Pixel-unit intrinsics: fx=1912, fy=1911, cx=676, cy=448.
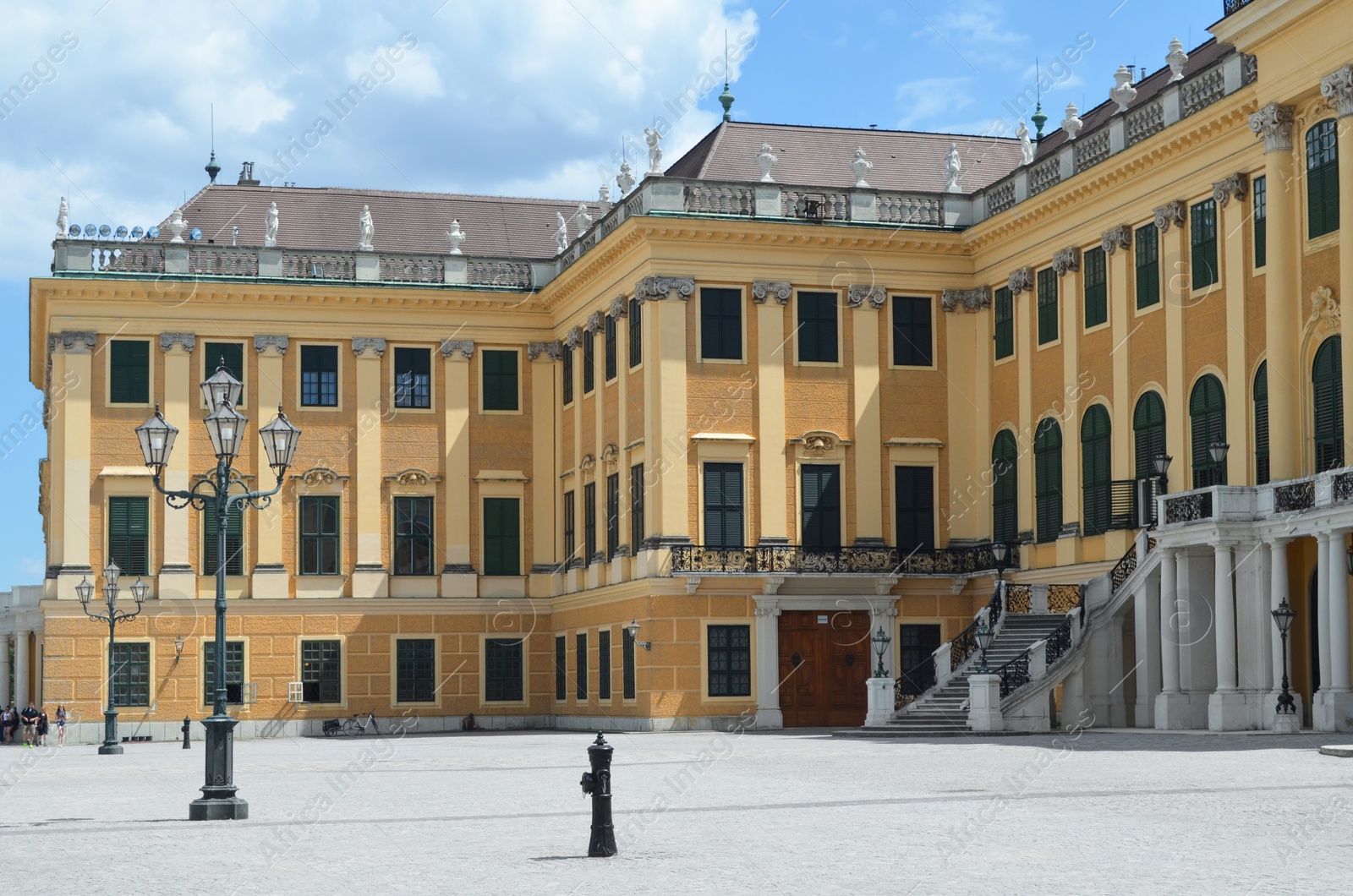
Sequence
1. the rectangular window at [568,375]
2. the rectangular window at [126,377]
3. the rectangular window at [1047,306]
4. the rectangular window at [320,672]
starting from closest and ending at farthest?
the rectangular window at [1047,306] < the rectangular window at [126,377] < the rectangular window at [320,672] < the rectangular window at [568,375]

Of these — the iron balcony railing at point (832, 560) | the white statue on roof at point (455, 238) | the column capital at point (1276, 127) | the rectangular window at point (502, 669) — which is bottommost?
the rectangular window at point (502, 669)

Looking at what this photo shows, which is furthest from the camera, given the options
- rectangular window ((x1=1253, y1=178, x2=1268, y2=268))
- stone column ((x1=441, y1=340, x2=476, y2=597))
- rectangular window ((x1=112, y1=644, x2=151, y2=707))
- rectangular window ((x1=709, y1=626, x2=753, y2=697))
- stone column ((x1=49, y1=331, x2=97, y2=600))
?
stone column ((x1=441, y1=340, x2=476, y2=597))

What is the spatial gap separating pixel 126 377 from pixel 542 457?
11263 millimetres

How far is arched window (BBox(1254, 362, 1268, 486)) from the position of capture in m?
34.9

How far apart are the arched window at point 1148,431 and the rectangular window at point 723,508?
9.67 m

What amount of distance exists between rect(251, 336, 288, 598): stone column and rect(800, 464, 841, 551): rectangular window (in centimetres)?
1450

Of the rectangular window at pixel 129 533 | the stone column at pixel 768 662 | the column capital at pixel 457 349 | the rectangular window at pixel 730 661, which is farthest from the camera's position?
the column capital at pixel 457 349

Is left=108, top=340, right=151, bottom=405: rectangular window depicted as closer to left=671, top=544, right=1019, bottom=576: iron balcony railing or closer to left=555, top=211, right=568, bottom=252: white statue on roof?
left=555, top=211, right=568, bottom=252: white statue on roof

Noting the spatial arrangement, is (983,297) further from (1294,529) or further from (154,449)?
(154,449)

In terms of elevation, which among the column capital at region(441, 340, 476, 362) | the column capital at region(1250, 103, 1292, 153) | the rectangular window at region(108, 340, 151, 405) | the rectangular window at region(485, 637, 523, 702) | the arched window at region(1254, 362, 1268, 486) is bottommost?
the rectangular window at region(485, 637, 523, 702)

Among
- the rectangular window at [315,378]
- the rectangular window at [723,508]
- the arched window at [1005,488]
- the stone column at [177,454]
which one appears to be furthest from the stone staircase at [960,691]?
the stone column at [177,454]

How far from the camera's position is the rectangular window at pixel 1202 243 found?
37.0 metres

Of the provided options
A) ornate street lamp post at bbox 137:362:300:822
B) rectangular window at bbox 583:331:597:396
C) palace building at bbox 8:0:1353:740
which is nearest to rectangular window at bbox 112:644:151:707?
palace building at bbox 8:0:1353:740

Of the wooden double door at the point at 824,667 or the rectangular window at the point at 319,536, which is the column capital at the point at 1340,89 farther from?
the rectangular window at the point at 319,536
